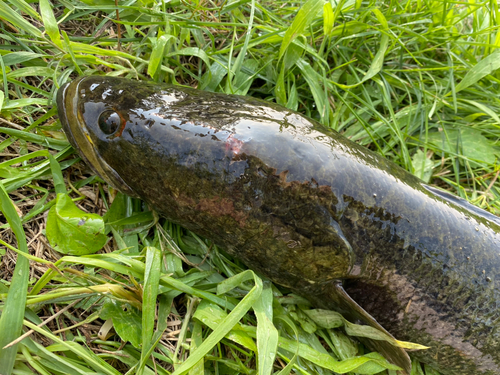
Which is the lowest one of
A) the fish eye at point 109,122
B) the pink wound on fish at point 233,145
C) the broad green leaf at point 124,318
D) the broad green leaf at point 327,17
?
the broad green leaf at point 124,318

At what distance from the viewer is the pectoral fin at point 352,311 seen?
2.03 metres

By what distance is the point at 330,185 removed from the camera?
1.93 metres

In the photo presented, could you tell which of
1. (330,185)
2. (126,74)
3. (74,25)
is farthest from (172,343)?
(74,25)

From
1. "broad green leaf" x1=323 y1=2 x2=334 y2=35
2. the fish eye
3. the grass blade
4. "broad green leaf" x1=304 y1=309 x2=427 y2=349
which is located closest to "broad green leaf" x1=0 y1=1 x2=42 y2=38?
the fish eye

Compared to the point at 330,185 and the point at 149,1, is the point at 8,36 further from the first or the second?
the point at 330,185

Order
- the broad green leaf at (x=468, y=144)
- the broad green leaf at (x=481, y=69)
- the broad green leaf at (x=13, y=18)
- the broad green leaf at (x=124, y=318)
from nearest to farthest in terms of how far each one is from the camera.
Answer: the broad green leaf at (x=124, y=318) → the broad green leaf at (x=13, y=18) → the broad green leaf at (x=481, y=69) → the broad green leaf at (x=468, y=144)

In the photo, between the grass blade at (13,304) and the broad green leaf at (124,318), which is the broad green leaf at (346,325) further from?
the grass blade at (13,304)

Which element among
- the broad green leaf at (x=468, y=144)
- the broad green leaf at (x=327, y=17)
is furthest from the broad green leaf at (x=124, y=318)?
the broad green leaf at (x=468, y=144)

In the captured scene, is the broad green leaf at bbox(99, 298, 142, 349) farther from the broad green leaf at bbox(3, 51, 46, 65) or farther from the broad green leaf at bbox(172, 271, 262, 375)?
the broad green leaf at bbox(3, 51, 46, 65)

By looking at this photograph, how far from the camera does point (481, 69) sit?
9.52 feet

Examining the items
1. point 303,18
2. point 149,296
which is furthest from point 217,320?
point 303,18

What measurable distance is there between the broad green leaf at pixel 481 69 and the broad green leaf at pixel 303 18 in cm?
137

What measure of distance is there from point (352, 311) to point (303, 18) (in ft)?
6.34

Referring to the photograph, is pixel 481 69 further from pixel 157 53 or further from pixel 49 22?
pixel 49 22
